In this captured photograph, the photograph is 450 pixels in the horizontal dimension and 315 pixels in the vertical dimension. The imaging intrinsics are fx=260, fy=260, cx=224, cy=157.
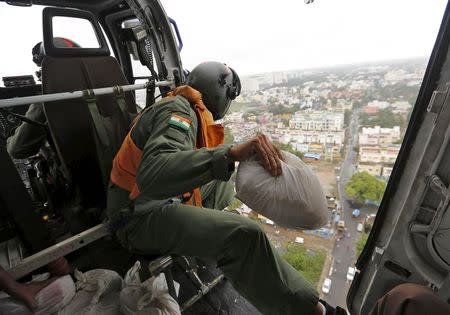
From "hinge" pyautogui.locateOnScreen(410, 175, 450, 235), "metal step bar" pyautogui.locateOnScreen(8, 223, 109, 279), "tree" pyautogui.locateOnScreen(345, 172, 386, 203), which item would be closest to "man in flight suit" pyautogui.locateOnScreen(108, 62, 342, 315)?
"metal step bar" pyautogui.locateOnScreen(8, 223, 109, 279)

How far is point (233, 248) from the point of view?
1359 millimetres

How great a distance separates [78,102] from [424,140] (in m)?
1.92

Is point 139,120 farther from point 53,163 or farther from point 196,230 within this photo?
point 53,163

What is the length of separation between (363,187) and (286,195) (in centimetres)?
96

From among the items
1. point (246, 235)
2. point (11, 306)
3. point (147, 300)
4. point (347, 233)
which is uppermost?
point (246, 235)

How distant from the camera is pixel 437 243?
3.10ft

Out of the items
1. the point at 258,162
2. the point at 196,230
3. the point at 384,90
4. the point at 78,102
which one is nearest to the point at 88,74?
the point at 78,102

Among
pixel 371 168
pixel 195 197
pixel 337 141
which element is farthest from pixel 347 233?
pixel 195 197

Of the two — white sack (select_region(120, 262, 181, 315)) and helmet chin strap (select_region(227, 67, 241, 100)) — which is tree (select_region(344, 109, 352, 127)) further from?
white sack (select_region(120, 262, 181, 315))

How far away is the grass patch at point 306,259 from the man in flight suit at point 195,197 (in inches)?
15.8

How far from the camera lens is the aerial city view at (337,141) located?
1.47 metres

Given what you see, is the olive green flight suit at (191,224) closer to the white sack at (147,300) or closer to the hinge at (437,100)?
the white sack at (147,300)

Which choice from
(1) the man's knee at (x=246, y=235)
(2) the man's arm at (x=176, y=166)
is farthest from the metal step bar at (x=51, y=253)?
(1) the man's knee at (x=246, y=235)

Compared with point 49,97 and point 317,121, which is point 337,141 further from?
point 49,97
